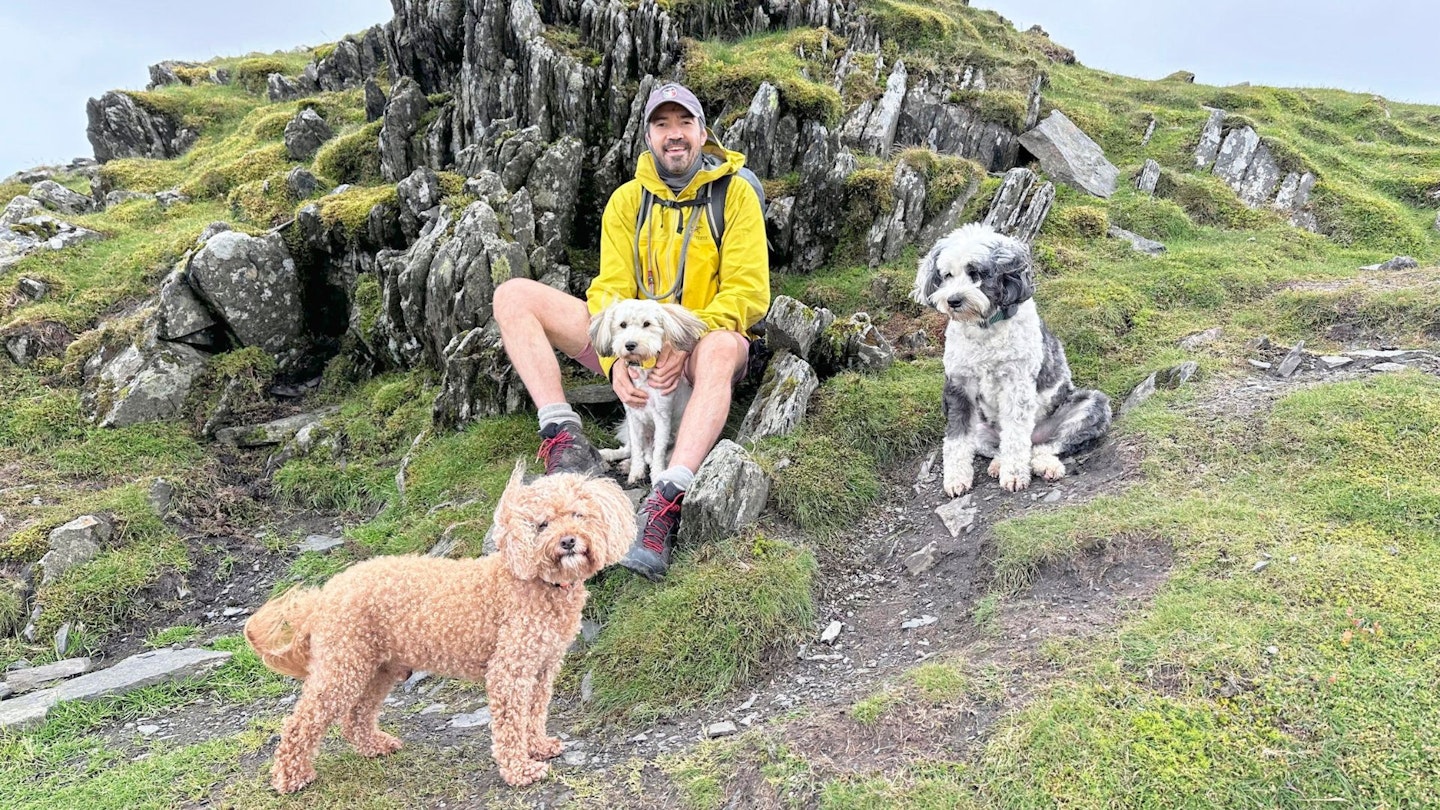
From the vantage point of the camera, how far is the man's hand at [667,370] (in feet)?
25.0

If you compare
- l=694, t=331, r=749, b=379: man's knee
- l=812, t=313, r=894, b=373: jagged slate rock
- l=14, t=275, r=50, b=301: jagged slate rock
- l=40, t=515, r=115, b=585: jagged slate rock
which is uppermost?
l=694, t=331, r=749, b=379: man's knee

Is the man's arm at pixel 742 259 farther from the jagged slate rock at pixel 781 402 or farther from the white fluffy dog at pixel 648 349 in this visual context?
the jagged slate rock at pixel 781 402

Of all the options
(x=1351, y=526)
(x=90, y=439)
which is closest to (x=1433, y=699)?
(x=1351, y=526)

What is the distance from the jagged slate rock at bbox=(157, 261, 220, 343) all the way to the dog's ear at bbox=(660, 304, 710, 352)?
845cm

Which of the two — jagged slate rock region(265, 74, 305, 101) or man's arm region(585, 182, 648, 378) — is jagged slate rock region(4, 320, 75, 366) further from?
jagged slate rock region(265, 74, 305, 101)

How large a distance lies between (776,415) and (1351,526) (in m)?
4.91

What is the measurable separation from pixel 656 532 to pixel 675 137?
424cm

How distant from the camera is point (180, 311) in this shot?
37.0 feet

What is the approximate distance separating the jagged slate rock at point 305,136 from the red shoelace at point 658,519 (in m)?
14.8

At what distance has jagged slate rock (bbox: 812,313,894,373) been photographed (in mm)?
9148

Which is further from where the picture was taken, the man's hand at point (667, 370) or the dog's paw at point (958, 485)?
the man's hand at point (667, 370)

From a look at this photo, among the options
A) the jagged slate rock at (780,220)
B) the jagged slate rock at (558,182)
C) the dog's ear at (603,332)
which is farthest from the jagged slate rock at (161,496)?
the jagged slate rock at (780,220)

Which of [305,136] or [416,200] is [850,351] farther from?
[305,136]

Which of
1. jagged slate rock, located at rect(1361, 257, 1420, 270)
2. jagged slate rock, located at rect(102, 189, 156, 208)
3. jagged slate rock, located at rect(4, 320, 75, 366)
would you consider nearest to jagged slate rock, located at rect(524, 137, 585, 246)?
jagged slate rock, located at rect(4, 320, 75, 366)
